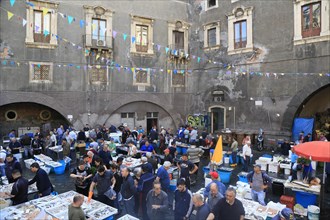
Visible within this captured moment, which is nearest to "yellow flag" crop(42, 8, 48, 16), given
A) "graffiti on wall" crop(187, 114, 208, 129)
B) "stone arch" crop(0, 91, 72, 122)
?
"stone arch" crop(0, 91, 72, 122)

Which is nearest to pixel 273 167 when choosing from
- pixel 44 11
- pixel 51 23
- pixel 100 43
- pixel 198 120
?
pixel 198 120

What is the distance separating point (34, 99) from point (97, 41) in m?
6.23

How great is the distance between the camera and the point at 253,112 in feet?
64.4

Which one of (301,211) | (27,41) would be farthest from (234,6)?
(301,211)

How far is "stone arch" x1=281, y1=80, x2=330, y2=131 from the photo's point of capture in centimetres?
1670

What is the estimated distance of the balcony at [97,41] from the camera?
19.8 m

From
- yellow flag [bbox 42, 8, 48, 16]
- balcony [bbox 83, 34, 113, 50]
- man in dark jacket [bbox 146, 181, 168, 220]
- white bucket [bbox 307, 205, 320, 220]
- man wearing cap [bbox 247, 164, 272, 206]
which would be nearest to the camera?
man in dark jacket [bbox 146, 181, 168, 220]

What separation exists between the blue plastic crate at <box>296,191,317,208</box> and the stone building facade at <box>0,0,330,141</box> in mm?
10579

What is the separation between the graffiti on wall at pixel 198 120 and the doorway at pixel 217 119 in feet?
2.13

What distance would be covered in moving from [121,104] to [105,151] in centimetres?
1140

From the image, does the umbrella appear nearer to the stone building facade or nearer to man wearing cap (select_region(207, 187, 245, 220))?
man wearing cap (select_region(207, 187, 245, 220))

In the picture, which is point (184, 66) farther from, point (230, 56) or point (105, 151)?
point (105, 151)

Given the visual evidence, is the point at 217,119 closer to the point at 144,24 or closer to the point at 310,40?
the point at 310,40

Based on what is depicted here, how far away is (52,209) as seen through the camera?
637cm
